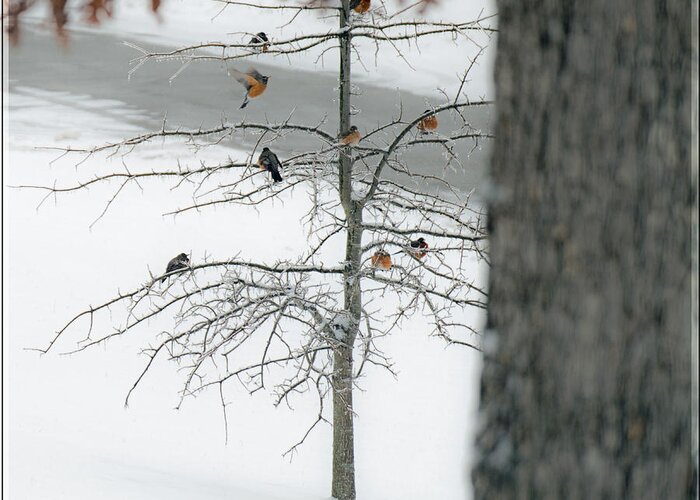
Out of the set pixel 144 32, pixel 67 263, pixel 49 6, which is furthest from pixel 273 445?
pixel 49 6

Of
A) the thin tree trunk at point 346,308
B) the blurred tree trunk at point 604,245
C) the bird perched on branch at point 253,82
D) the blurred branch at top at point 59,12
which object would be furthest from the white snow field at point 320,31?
the blurred tree trunk at point 604,245

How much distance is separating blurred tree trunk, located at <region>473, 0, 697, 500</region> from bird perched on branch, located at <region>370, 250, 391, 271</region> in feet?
14.7

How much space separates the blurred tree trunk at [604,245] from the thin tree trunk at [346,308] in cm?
420

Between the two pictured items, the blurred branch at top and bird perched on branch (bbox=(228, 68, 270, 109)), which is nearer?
bird perched on branch (bbox=(228, 68, 270, 109))

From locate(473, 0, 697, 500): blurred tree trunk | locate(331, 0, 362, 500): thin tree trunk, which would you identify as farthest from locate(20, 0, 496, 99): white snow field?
locate(473, 0, 697, 500): blurred tree trunk

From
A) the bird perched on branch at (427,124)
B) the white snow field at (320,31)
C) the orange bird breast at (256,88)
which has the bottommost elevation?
the bird perched on branch at (427,124)

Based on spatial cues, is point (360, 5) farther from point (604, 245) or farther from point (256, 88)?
point (604, 245)

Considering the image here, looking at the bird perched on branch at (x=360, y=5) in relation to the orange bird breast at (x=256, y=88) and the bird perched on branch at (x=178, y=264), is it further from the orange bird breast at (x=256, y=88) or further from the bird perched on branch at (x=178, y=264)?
the bird perched on branch at (x=178, y=264)

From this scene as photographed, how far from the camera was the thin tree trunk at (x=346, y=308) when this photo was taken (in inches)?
243

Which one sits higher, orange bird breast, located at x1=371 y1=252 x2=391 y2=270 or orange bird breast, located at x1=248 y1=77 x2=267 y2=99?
orange bird breast, located at x1=248 y1=77 x2=267 y2=99

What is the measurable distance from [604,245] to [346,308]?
16.4ft

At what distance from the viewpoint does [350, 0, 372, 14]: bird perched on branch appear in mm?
6008

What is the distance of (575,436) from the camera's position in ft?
6.14

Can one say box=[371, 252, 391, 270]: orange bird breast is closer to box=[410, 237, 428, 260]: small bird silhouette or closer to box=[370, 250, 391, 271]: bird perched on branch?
box=[370, 250, 391, 271]: bird perched on branch
